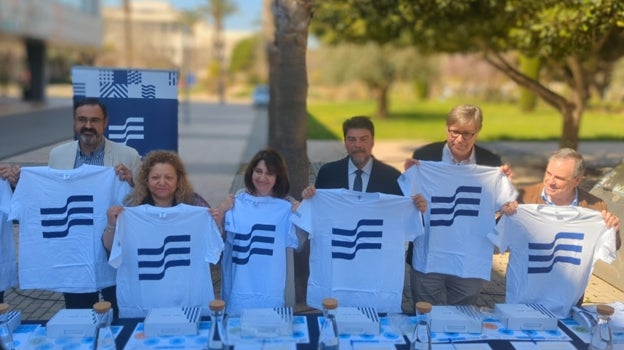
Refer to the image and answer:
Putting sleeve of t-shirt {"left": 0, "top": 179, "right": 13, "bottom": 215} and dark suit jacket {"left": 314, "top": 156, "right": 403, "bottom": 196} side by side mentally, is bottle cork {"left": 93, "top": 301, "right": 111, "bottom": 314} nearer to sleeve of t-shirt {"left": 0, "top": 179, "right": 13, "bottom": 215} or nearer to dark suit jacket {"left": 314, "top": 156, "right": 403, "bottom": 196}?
sleeve of t-shirt {"left": 0, "top": 179, "right": 13, "bottom": 215}

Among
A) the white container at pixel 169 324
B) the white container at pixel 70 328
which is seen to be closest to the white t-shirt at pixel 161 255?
the white container at pixel 169 324

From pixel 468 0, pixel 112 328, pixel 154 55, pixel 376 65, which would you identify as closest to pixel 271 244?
pixel 112 328

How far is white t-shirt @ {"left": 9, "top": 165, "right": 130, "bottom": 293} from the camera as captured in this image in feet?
12.2

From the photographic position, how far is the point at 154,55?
2418 inches

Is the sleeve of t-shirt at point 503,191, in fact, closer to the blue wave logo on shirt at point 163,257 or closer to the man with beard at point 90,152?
the blue wave logo on shirt at point 163,257

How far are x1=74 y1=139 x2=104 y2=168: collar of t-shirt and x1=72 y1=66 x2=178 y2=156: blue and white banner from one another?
205cm

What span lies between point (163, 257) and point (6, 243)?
119 cm

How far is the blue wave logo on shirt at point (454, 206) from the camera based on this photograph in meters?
3.80

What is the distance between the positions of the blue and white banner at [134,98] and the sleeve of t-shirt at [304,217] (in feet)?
10.4

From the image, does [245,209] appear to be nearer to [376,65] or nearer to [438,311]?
[438,311]

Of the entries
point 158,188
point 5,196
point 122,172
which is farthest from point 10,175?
A: point 158,188

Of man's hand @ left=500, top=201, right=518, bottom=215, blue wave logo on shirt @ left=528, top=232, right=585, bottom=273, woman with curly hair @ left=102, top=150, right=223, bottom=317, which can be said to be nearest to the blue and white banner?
woman with curly hair @ left=102, top=150, right=223, bottom=317

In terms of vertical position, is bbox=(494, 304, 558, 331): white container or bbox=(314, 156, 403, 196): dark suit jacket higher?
bbox=(314, 156, 403, 196): dark suit jacket

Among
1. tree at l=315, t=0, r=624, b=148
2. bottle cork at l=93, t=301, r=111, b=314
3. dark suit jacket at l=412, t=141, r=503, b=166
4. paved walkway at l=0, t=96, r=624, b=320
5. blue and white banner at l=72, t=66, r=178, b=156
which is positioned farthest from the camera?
tree at l=315, t=0, r=624, b=148
